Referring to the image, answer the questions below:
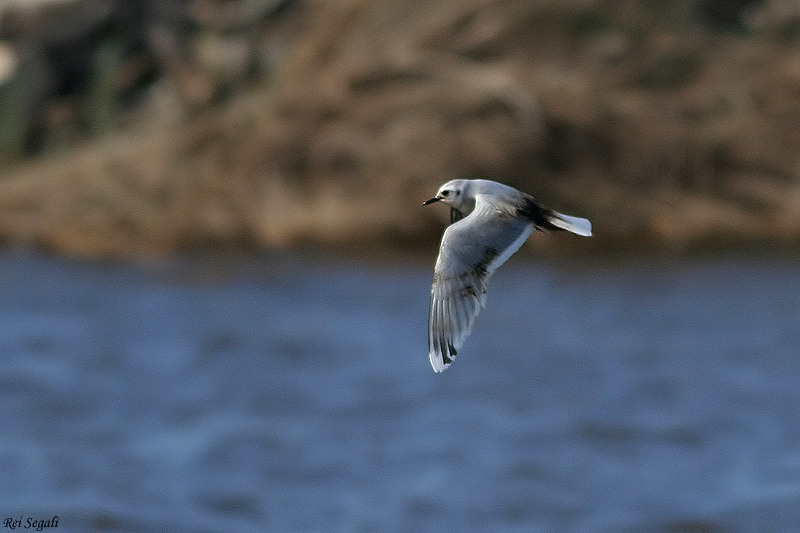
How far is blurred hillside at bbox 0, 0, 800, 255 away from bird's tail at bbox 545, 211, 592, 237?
11291 mm

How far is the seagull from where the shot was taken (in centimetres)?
513

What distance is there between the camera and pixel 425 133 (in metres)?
17.2

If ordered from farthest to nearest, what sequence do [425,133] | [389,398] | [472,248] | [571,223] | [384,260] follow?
[425,133] < [384,260] < [389,398] < [472,248] < [571,223]

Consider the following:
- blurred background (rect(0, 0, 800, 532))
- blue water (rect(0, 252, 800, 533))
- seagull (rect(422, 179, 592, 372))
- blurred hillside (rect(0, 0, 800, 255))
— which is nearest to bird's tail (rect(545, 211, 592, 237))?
seagull (rect(422, 179, 592, 372))

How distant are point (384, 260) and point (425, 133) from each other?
161 cm

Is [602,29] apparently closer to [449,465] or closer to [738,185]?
[738,185]

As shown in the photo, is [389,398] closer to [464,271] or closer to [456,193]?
[456,193]

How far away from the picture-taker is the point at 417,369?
15.2 metres

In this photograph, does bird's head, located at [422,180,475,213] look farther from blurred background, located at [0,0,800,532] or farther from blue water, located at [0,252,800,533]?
blurred background, located at [0,0,800,532]

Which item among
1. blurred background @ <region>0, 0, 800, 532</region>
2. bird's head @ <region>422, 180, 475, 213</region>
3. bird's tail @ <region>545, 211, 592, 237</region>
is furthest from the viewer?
blurred background @ <region>0, 0, 800, 532</region>

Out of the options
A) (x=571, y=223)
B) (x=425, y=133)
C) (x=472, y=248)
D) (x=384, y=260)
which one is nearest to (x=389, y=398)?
(x=384, y=260)

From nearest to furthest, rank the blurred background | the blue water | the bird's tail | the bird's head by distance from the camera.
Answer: the bird's tail, the bird's head, the blue water, the blurred background

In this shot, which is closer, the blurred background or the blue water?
the blue water

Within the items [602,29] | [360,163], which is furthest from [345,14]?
[602,29]
